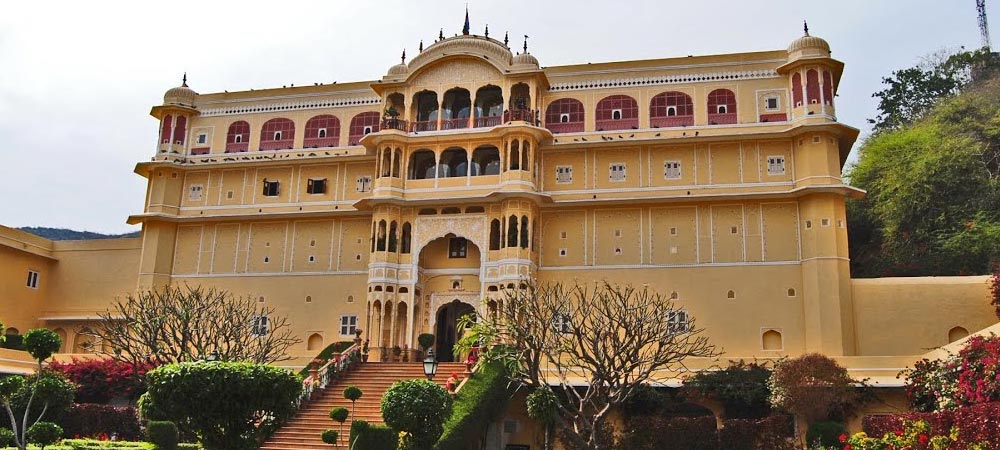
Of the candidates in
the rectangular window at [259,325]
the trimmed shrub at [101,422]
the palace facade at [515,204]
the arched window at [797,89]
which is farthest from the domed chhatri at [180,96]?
the arched window at [797,89]

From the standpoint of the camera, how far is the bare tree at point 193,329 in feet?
87.1

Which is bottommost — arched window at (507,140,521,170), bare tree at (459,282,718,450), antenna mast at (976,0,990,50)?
bare tree at (459,282,718,450)

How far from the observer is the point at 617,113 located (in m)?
32.8

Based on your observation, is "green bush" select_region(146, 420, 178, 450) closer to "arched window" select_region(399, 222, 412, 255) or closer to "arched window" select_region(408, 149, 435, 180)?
"arched window" select_region(399, 222, 412, 255)

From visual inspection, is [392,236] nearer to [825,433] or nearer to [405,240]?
[405,240]

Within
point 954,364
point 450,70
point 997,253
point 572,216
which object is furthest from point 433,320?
point 997,253

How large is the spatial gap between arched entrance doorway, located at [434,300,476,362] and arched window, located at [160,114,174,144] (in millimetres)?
13309

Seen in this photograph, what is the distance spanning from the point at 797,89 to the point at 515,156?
9.91 meters

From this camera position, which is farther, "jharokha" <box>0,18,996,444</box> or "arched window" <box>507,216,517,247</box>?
"arched window" <box>507,216,517,247</box>

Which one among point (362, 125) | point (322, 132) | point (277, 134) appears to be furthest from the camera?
point (277, 134)

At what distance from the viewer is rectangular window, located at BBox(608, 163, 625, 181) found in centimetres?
3197

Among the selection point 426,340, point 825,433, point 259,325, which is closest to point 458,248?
point 426,340

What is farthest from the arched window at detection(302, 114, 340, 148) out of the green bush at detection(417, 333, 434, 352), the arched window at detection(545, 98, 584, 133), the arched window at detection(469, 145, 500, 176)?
the green bush at detection(417, 333, 434, 352)

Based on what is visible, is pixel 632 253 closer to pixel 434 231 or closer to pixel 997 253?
pixel 434 231
